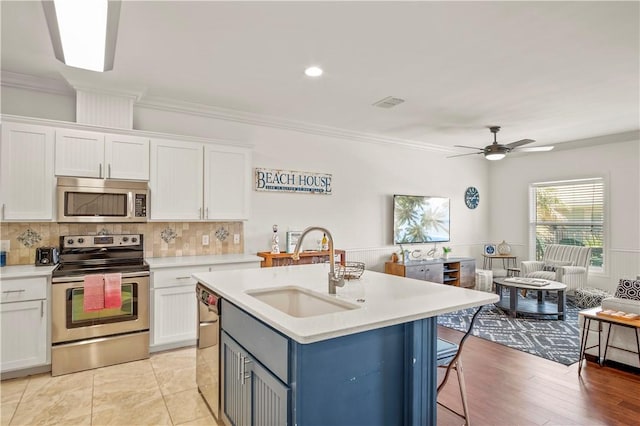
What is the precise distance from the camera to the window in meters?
6.01

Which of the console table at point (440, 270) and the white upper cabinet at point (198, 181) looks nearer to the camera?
the white upper cabinet at point (198, 181)

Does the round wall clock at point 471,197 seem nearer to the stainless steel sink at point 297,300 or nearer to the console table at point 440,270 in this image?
the console table at point 440,270

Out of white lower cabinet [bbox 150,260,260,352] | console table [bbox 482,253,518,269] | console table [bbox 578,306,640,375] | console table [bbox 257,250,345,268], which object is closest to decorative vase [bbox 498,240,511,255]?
console table [bbox 482,253,518,269]

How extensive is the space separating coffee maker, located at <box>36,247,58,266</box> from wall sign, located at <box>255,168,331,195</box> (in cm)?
225

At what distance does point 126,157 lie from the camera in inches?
143

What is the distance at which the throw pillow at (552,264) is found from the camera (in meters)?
5.99

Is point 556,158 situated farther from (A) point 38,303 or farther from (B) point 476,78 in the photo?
(A) point 38,303

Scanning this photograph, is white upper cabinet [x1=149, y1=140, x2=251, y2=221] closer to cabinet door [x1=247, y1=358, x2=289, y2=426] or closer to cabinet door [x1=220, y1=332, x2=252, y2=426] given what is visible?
cabinet door [x1=220, y1=332, x2=252, y2=426]

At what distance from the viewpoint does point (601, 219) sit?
5969mm

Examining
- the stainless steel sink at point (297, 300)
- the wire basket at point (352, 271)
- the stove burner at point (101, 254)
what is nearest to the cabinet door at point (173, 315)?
the stove burner at point (101, 254)

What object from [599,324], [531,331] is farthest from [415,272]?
[599,324]

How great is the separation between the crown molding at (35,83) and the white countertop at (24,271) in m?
1.72

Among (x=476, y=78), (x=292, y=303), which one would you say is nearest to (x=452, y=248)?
(x=476, y=78)

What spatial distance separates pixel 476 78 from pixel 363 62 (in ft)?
3.76
